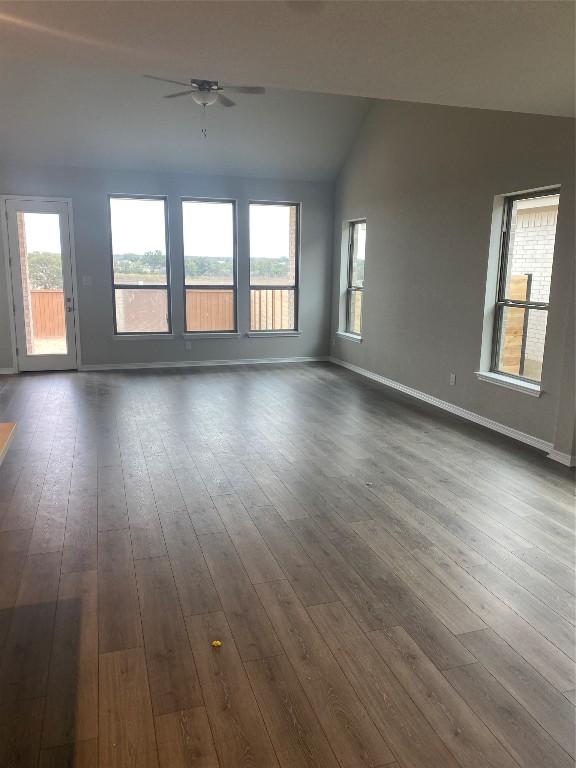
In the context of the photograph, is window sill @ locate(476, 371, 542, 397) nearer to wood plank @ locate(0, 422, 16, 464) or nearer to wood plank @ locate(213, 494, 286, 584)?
wood plank @ locate(213, 494, 286, 584)

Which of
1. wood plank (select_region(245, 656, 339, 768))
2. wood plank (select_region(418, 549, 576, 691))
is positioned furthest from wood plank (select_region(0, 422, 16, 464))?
wood plank (select_region(418, 549, 576, 691))

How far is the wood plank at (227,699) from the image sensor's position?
1739 mm

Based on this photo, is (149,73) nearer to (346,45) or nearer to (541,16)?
(346,45)

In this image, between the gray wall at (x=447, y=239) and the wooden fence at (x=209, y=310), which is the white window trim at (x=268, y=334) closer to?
the wooden fence at (x=209, y=310)

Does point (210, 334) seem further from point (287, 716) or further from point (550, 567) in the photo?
point (287, 716)

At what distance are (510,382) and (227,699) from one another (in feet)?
12.9

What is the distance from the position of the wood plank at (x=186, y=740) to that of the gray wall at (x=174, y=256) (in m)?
6.55

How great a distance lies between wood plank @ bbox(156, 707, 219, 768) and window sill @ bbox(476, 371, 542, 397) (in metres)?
3.79

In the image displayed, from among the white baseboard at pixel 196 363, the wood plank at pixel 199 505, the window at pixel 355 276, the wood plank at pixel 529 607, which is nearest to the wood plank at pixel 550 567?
A: the wood plank at pixel 529 607

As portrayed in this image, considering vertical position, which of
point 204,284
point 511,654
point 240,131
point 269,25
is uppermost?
point 240,131

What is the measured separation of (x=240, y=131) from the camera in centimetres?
710

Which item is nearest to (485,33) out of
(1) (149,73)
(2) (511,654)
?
(1) (149,73)

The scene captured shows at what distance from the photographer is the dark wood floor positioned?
1812 millimetres

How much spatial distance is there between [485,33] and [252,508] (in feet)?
9.04
